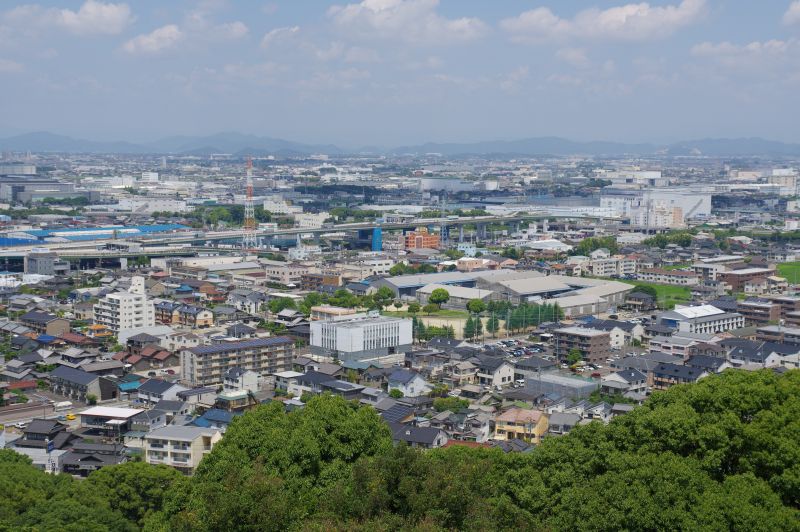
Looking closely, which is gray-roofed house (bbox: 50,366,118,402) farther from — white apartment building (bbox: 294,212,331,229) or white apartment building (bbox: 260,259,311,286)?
→ white apartment building (bbox: 294,212,331,229)

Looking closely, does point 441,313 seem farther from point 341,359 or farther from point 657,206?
point 657,206

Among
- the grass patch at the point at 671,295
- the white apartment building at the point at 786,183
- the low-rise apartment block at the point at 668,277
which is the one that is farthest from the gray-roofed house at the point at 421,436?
the white apartment building at the point at 786,183

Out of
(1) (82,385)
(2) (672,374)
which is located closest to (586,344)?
(2) (672,374)

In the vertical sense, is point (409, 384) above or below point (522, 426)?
below

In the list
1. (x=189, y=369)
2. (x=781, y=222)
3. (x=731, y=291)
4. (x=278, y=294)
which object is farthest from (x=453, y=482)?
(x=781, y=222)

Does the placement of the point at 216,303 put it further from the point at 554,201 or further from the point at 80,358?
the point at 554,201

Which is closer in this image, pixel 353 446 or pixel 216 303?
pixel 353 446
